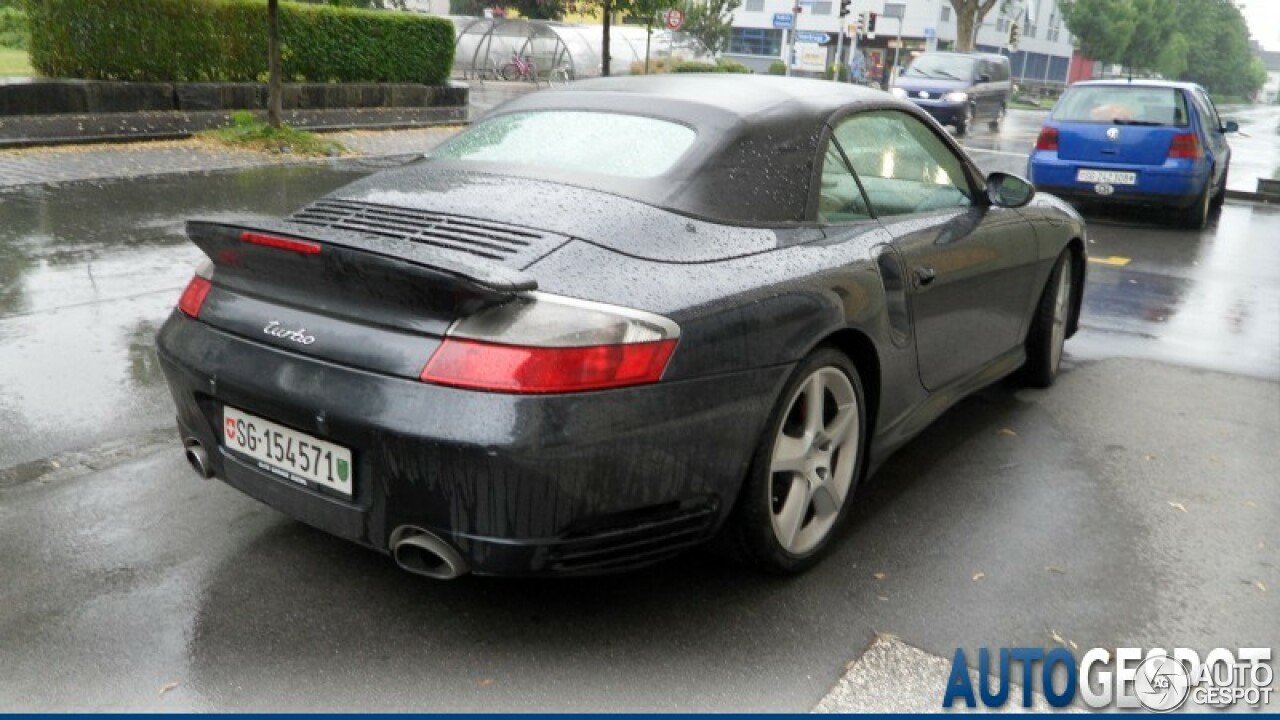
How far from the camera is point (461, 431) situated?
2578 millimetres

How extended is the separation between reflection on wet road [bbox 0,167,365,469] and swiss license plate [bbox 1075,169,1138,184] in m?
7.76

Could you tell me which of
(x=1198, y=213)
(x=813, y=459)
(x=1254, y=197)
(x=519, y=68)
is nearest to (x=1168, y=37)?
(x=519, y=68)

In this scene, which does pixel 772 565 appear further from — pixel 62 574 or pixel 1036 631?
pixel 62 574

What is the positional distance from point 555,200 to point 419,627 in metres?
1.24

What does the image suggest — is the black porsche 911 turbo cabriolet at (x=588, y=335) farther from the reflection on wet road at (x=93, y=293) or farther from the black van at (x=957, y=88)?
the black van at (x=957, y=88)

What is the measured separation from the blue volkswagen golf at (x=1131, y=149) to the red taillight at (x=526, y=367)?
34.3 feet

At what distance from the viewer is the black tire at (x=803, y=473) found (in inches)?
123

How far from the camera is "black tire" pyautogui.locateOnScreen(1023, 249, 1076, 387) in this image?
531 cm

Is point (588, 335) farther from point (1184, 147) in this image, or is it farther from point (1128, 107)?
point (1128, 107)

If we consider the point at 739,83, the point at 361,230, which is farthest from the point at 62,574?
the point at 739,83

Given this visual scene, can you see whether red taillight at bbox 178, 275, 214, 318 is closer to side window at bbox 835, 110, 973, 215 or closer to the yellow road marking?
side window at bbox 835, 110, 973, 215

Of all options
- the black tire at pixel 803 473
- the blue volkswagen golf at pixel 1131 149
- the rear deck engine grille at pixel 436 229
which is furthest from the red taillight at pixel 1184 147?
the rear deck engine grille at pixel 436 229

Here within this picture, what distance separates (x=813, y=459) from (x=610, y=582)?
27.5 inches

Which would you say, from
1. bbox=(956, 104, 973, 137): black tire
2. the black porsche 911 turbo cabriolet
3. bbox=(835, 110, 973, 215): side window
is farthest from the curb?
the black porsche 911 turbo cabriolet
